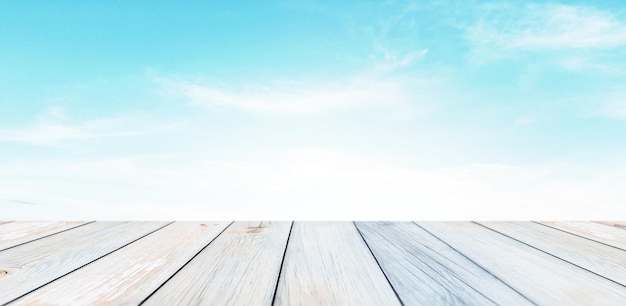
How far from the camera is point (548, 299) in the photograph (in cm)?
80

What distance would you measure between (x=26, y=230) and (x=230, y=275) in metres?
1.08

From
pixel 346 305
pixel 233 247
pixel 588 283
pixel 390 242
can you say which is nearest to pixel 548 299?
pixel 588 283

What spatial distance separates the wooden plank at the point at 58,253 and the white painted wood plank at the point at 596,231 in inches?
66.9

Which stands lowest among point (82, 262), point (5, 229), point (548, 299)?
point (548, 299)

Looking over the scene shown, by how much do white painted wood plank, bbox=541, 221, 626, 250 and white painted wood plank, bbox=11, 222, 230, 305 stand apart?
1.44 metres

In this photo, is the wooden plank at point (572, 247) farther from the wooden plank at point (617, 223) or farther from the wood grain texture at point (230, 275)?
the wood grain texture at point (230, 275)

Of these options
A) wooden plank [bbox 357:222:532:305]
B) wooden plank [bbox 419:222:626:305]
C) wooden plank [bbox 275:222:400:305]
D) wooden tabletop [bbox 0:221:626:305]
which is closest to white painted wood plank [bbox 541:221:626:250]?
wooden tabletop [bbox 0:221:626:305]

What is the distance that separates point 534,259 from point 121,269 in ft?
3.68

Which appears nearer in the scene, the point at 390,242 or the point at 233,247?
the point at 233,247

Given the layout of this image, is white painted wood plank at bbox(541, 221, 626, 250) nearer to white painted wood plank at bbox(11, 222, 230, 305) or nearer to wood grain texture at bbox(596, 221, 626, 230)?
wood grain texture at bbox(596, 221, 626, 230)

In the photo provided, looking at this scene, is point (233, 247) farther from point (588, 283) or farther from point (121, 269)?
point (588, 283)

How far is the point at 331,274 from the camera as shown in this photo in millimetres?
911

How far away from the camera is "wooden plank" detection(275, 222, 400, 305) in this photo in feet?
2.47

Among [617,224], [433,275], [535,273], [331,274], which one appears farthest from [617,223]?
[331,274]
